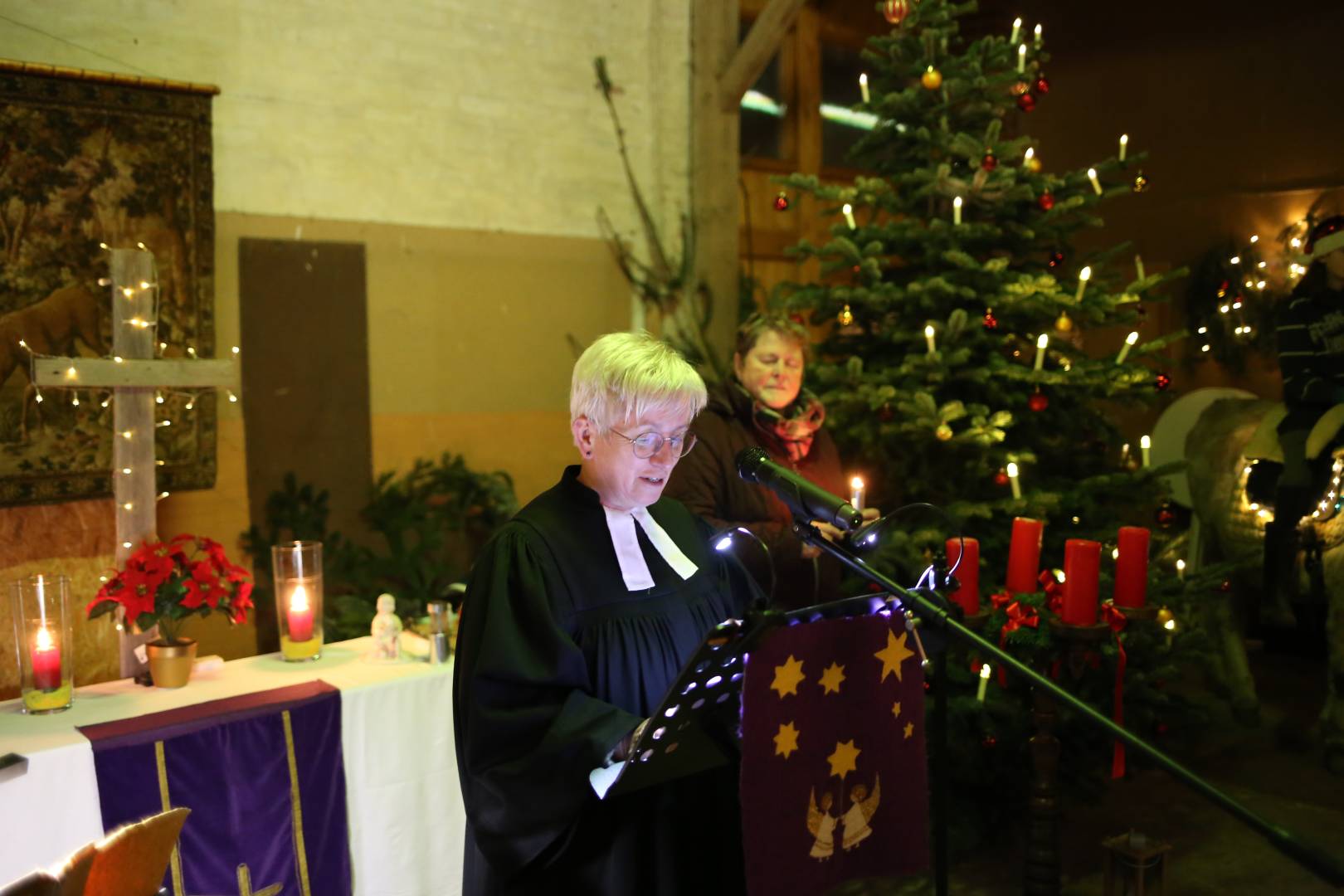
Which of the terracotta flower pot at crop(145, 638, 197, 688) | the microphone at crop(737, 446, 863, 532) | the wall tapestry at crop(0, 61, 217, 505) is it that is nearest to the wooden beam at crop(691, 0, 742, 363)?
the wall tapestry at crop(0, 61, 217, 505)

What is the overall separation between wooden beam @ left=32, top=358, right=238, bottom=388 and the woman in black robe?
5.88 ft

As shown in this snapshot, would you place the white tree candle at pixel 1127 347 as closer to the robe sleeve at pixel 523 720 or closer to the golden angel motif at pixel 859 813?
the golden angel motif at pixel 859 813

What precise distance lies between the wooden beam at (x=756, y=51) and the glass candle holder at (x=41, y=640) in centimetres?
391

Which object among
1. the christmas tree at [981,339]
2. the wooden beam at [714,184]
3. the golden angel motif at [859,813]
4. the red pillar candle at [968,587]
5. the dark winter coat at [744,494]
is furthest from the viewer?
the wooden beam at [714,184]

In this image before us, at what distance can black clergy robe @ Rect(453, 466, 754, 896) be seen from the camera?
5.58ft

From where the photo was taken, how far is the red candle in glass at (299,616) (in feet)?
10.6

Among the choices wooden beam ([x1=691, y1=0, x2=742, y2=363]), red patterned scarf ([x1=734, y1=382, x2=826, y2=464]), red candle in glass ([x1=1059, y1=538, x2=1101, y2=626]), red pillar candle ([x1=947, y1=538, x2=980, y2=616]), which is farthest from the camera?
wooden beam ([x1=691, y1=0, x2=742, y2=363])

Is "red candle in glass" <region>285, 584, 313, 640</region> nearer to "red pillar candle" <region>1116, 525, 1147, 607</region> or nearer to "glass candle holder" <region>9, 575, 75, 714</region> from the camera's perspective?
"glass candle holder" <region>9, 575, 75, 714</region>

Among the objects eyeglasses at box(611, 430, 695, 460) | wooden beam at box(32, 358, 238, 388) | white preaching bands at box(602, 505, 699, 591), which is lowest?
white preaching bands at box(602, 505, 699, 591)

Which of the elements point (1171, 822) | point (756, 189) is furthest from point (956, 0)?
point (1171, 822)

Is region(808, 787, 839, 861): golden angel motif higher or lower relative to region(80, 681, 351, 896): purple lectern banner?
higher

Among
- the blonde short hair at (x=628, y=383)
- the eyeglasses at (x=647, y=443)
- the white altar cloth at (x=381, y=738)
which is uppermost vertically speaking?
the blonde short hair at (x=628, y=383)

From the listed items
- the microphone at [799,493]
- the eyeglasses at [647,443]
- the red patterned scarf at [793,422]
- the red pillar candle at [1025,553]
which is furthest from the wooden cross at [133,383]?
the red pillar candle at [1025,553]

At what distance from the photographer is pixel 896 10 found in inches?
169
